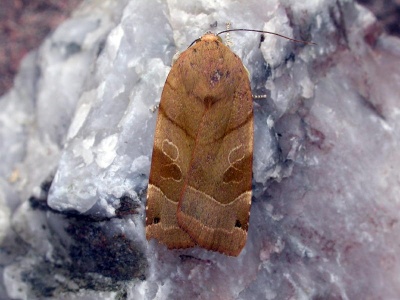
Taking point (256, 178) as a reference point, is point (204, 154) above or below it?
above

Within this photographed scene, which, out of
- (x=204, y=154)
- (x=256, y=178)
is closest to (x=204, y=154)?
(x=204, y=154)

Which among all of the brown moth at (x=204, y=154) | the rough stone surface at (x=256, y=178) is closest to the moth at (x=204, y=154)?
the brown moth at (x=204, y=154)

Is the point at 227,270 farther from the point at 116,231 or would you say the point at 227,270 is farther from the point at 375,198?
the point at 375,198

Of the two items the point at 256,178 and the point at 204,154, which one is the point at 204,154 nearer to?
the point at 204,154

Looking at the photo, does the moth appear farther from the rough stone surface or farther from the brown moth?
the rough stone surface

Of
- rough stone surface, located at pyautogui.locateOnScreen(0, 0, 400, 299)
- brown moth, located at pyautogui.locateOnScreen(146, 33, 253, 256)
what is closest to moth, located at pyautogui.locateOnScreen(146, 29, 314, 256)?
brown moth, located at pyautogui.locateOnScreen(146, 33, 253, 256)
